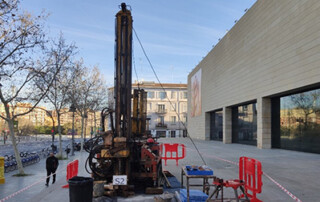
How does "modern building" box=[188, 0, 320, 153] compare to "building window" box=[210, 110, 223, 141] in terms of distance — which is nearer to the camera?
"modern building" box=[188, 0, 320, 153]

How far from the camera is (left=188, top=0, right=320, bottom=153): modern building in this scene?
21.6 metres

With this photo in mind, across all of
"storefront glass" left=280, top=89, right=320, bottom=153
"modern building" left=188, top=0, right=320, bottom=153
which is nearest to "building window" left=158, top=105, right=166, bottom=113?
"modern building" left=188, top=0, right=320, bottom=153

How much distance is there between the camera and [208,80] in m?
49.8

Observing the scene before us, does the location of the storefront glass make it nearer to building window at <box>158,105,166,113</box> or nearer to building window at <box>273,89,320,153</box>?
building window at <box>273,89,320,153</box>

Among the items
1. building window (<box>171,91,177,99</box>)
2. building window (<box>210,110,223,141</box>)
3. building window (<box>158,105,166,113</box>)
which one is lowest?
building window (<box>210,110,223,141</box>)

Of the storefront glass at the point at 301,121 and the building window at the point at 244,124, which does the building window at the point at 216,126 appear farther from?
the storefront glass at the point at 301,121

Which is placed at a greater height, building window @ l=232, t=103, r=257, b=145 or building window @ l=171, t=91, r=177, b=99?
building window @ l=171, t=91, r=177, b=99

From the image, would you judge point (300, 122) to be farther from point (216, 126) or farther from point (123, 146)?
point (216, 126)

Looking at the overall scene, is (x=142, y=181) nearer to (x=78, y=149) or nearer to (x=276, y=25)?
(x=276, y=25)

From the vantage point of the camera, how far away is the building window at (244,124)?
1317 inches

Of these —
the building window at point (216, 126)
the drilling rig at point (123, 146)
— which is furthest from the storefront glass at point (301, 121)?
the building window at point (216, 126)

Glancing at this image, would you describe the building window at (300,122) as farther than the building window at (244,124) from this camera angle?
No

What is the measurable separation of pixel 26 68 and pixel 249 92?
23.2 meters

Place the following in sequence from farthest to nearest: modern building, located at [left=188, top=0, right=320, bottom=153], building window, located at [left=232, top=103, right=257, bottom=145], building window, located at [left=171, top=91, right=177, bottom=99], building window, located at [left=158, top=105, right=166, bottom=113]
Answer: building window, located at [left=171, top=91, right=177, bottom=99] → building window, located at [left=158, top=105, right=166, bottom=113] → building window, located at [left=232, top=103, right=257, bottom=145] → modern building, located at [left=188, top=0, right=320, bottom=153]
